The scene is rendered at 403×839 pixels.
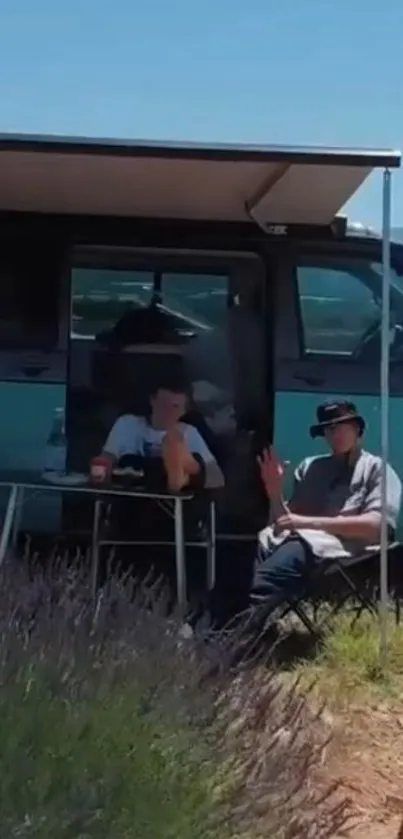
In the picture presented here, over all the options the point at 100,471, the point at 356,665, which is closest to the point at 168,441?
the point at 100,471

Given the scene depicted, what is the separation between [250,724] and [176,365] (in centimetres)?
372

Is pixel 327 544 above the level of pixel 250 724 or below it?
above

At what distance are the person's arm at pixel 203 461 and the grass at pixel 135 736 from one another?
7.29ft

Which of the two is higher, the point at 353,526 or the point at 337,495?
the point at 337,495

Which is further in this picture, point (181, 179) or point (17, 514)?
point (17, 514)

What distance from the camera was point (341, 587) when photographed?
6680 millimetres

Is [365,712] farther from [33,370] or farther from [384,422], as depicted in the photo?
[33,370]

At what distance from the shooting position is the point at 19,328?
7.27 m

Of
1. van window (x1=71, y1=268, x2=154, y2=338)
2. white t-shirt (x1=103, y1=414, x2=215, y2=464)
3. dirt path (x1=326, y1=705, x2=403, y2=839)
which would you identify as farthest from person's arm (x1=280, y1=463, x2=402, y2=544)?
van window (x1=71, y1=268, x2=154, y2=338)

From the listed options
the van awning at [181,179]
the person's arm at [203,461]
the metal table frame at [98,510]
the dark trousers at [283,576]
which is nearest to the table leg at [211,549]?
the metal table frame at [98,510]

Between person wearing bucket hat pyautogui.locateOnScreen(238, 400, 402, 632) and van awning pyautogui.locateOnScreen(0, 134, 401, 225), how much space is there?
0.97 meters

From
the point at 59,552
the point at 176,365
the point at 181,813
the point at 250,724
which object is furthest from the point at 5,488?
the point at 181,813

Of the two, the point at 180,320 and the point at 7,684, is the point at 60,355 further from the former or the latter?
the point at 7,684

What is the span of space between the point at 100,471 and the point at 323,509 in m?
1.02
